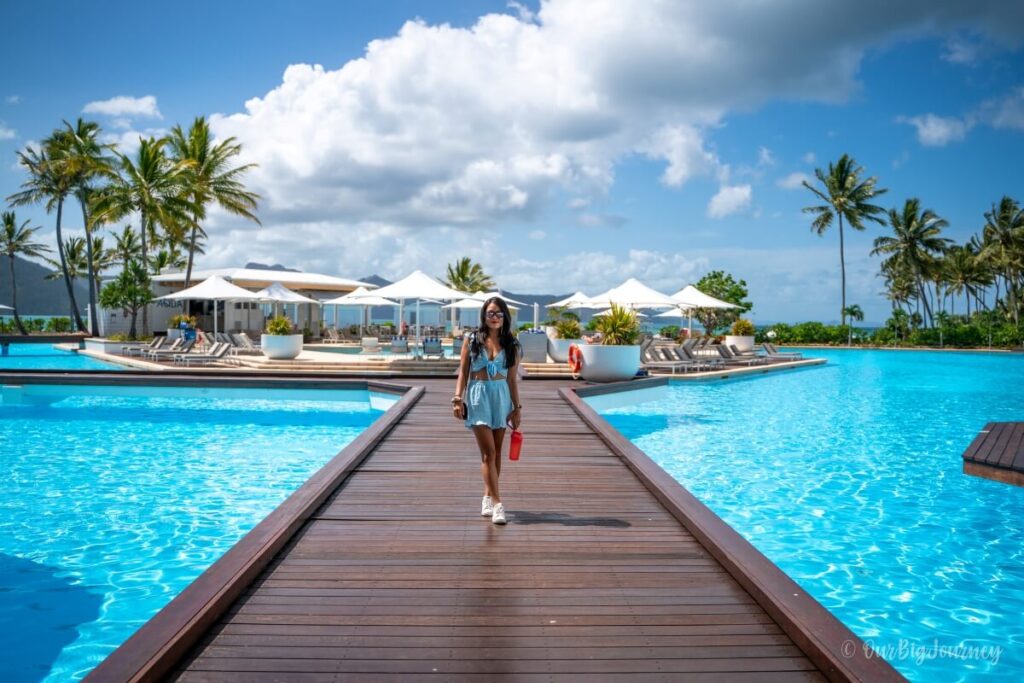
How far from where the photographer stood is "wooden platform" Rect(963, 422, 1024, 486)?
6527 mm

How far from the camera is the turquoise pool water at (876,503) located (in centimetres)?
426

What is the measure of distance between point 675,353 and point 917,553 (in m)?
13.1

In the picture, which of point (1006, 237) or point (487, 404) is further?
point (1006, 237)

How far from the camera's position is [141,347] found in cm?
2081

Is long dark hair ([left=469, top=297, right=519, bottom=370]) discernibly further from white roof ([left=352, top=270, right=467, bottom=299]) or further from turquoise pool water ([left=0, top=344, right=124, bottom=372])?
turquoise pool water ([left=0, top=344, right=124, bottom=372])

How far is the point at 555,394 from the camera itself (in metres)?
11.1

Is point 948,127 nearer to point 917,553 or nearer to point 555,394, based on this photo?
point 555,394

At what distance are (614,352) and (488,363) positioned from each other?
29.4 feet

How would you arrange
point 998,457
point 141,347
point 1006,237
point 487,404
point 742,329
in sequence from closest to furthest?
point 487,404, point 998,457, point 141,347, point 742,329, point 1006,237

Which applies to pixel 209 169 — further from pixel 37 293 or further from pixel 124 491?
pixel 37 293

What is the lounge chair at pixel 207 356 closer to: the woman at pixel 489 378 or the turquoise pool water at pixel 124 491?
the turquoise pool water at pixel 124 491

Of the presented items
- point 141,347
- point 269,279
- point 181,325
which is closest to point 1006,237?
point 269,279

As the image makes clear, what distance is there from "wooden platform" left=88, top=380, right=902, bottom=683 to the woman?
0.70 m

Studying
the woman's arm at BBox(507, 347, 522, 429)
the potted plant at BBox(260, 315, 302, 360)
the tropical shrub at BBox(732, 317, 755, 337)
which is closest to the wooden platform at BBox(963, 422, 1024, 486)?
the woman's arm at BBox(507, 347, 522, 429)
